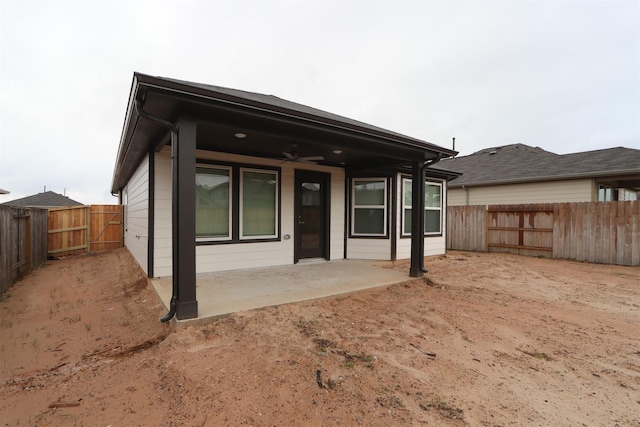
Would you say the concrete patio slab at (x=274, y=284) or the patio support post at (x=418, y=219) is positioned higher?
the patio support post at (x=418, y=219)

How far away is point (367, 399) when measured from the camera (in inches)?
73.3

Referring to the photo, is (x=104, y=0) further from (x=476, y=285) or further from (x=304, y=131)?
(x=476, y=285)

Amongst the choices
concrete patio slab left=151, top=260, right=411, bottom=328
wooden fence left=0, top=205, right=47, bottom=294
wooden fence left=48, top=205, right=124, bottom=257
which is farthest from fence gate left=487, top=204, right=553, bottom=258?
wooden fence left=48, top=205, right=124, bottom=257

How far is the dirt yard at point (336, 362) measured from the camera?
175 cm

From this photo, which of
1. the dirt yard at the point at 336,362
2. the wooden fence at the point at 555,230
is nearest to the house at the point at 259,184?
the dirt yard at the point at 336,362

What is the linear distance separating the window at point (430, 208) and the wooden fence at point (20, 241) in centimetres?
829

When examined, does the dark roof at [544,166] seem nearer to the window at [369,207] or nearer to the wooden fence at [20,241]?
the window at [369,207]

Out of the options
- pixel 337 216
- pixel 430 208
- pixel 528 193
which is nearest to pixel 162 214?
pixel 337 216

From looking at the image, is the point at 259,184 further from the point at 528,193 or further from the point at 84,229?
the point at 528,193

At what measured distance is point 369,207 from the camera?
22.7ft

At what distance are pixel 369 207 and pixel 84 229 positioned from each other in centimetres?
1061

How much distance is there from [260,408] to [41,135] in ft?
54.8

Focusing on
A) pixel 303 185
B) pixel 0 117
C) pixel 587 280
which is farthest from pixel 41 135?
pixel 587 280

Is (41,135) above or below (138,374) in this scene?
above
